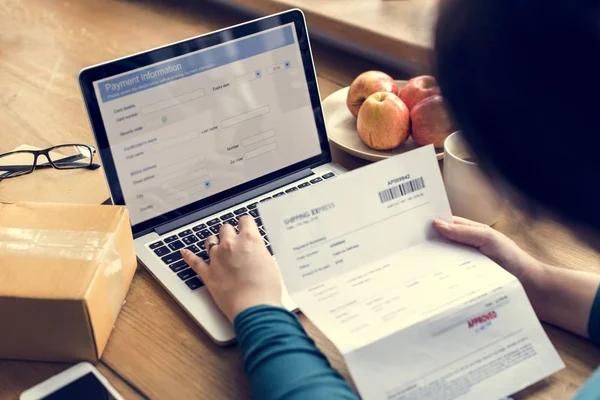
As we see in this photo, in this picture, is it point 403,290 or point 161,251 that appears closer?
point 403,290

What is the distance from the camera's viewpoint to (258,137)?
88 cm

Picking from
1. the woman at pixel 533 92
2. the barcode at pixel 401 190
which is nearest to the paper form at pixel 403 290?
the barcode at pixel 401 190

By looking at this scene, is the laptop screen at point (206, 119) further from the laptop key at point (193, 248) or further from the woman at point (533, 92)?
the woman at point (533, 92)

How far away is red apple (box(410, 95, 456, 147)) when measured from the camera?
952 mm

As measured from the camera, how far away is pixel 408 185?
722mm

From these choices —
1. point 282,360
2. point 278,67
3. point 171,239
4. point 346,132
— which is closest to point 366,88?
point 346,132

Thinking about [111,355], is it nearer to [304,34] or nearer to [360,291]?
[360,291]

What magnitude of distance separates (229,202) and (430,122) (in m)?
0.32

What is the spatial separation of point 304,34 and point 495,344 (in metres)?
0.48

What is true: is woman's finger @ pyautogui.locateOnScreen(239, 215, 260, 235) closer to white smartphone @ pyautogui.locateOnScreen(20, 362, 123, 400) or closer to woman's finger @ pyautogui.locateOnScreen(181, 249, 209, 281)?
woman's finger @ pyautogui.locateOnScreen(181, 249, 209, 281)

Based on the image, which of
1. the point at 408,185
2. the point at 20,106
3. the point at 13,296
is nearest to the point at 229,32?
the point at 408,185

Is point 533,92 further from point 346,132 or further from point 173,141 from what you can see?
point 346,132

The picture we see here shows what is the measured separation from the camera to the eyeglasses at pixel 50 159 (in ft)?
3.19

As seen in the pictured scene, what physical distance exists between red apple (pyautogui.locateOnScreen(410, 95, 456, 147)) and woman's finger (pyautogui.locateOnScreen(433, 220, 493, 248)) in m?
0.24
